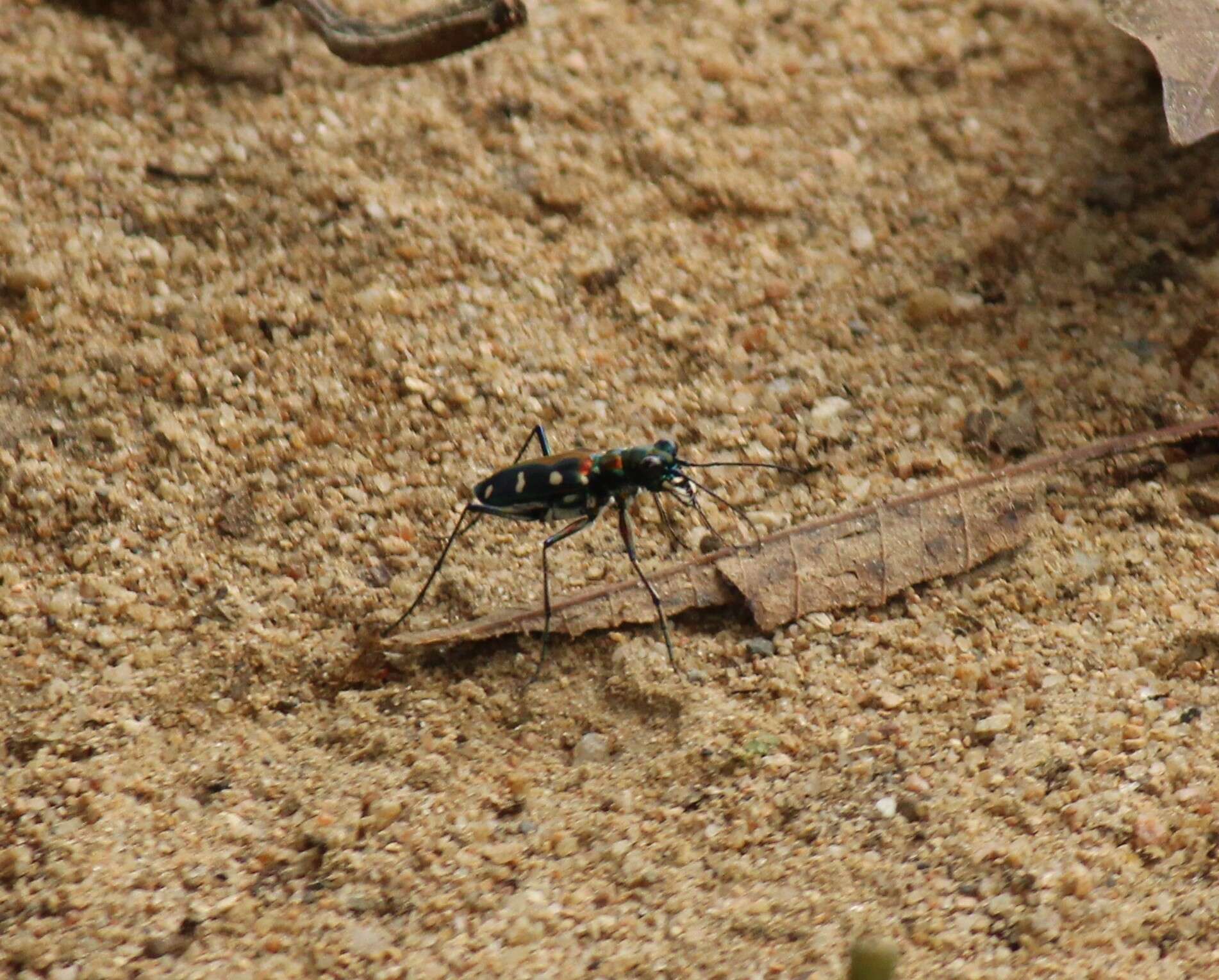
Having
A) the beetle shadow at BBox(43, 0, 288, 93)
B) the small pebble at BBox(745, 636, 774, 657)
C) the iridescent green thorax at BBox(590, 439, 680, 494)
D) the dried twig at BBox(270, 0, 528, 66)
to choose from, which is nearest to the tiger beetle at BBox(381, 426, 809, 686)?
the iridescent green thorax at BBox(590, 439, 680, 494)

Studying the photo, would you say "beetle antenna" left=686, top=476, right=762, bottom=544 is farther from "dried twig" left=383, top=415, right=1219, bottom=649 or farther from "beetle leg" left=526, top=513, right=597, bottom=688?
"beetle leg" left=526, top=513, right=597, bottom=688

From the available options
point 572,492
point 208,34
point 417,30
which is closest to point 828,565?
point 572,492

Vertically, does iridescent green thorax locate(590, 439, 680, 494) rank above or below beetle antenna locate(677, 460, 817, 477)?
above

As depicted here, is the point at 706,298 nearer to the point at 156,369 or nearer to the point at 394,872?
the point at 156,369

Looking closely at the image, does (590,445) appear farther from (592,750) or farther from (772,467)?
(592,750)

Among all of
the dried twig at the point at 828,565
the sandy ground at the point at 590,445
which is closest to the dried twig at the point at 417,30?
the sandy ground at the point at 590,445

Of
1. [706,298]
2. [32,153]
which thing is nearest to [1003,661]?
[706,298]
